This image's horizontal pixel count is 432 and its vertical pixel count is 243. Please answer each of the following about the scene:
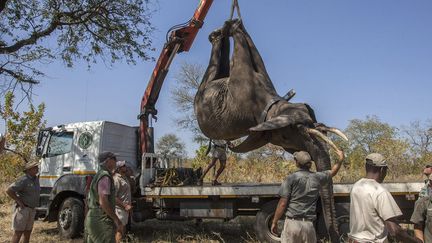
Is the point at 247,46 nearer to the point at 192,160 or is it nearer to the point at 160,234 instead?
the point at 160,234

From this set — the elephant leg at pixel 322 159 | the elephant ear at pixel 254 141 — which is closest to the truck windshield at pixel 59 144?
the elephant ear at pixel 254 141

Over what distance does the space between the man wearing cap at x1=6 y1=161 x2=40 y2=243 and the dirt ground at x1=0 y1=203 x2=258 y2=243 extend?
2309mm

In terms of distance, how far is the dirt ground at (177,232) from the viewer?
9242mm

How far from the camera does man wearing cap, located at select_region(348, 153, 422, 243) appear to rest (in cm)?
339

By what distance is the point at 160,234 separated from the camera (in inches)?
392

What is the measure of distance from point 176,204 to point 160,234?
1.12 m

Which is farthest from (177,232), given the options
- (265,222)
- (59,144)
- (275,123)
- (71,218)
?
(275,123)

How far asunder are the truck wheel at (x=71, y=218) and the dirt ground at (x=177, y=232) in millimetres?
179

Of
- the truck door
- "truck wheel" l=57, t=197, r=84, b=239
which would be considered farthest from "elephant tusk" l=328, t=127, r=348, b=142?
the truck door

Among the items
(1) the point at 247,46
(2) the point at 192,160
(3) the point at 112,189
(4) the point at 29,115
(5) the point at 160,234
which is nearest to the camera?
(3) the point at 112,189

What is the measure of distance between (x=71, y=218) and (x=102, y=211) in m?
5.30

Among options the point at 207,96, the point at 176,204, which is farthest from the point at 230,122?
the point at 176,204

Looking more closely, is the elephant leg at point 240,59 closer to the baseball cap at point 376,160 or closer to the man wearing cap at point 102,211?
the man wearing cap at point 102,211

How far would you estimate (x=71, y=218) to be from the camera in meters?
9.54
